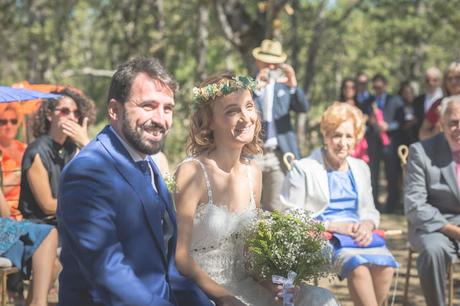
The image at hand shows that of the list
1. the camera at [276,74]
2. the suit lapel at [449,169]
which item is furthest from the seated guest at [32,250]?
the camera at [276,74]

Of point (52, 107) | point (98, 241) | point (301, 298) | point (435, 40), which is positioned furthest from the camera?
point (435, 40)

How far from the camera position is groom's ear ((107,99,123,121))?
2.87m

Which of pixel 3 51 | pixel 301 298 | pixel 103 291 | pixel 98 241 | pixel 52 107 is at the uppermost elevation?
pixel 3 51

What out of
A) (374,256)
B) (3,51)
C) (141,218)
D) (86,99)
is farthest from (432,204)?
(3,51)

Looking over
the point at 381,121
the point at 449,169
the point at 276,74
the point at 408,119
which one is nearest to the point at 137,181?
the point at 449,169

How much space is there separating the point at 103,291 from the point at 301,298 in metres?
1.30

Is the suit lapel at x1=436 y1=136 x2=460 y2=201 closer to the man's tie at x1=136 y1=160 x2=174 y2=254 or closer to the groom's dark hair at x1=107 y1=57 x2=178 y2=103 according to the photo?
the man's tie at x1=136 y1=160 x2=174 y2=254

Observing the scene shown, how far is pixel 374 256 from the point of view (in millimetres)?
4875

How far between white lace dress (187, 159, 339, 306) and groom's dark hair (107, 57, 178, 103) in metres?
1.09

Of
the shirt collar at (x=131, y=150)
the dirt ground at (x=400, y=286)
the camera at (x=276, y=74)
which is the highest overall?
the camera at (x=276, y=74)

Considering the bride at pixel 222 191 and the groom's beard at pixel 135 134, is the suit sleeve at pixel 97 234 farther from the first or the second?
the bride at pixel 222 191

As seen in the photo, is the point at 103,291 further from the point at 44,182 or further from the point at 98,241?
the point at 44,182

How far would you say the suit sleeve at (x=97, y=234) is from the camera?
2.61m

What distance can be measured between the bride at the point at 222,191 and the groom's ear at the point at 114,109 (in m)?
0.91
